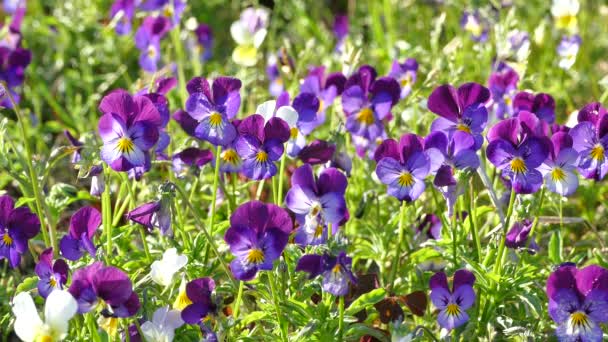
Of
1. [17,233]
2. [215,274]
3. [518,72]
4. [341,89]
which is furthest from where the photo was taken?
[518,72]

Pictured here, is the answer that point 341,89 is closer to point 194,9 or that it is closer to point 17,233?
point 17,233

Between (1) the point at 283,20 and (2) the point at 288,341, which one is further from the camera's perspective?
(1) the point at 283,20

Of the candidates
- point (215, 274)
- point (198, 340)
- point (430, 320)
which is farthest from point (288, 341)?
point (430, 320)

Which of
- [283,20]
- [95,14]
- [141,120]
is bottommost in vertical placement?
[283,20]

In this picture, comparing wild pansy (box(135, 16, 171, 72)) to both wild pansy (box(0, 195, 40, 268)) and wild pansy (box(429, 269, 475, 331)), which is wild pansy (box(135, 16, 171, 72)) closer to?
wild pansy (box(0, 195, 40, 268))

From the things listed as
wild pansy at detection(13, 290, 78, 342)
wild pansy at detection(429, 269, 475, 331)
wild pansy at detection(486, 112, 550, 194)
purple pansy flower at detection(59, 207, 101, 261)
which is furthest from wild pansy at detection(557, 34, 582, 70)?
wild pansy at detection(13, 290, 78, 342)

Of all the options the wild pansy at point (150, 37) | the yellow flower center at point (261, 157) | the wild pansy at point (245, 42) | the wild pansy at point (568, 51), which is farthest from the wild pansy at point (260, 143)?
the wild pansy at point (150, 37)

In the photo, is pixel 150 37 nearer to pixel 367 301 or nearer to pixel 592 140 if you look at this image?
pixel 367 301

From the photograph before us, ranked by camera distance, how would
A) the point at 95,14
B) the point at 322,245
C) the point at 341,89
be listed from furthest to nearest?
1. the point at 95,14
2. the point at 341,89
3. the point at 322,245
